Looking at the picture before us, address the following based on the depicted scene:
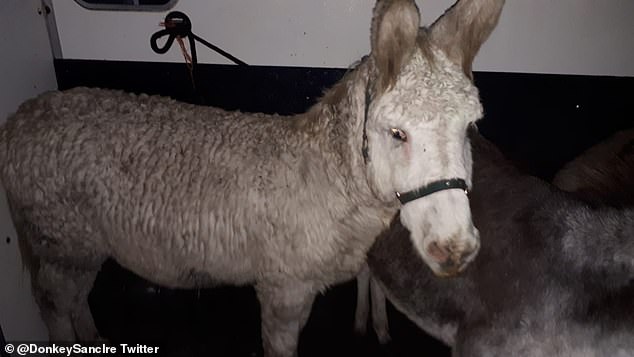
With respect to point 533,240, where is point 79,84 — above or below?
Result: above

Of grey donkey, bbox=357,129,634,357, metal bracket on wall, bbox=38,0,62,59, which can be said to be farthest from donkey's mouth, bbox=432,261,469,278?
metal bracket on wall, bbox=38,0,62,59

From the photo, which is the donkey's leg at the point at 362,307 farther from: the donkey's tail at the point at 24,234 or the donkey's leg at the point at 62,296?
the donkey's tail at the point at 24,234

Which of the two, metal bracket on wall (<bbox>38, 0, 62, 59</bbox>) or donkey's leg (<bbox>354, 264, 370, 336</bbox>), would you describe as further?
donkey's leg (<bbox>354, 264, 370, 336</bbox>)

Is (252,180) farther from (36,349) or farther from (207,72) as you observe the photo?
(36,349)

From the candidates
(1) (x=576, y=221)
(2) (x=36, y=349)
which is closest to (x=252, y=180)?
(1) (x=576, y=221)

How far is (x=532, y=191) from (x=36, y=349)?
7.17 feet

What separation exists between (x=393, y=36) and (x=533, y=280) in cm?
93

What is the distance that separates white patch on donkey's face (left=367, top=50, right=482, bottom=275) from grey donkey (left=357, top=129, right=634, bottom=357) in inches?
15.6

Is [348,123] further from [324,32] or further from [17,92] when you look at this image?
[17,92]

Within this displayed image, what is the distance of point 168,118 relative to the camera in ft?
6.60

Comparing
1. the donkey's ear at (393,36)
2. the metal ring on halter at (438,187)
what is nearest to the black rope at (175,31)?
the donkey's ear at (393,36)

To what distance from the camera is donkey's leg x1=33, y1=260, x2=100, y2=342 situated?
217 centimetres

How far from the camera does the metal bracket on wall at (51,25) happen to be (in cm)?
247

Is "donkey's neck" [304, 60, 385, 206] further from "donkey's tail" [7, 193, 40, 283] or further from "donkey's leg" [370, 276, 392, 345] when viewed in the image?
"donkey's tail" [7, 193, 40, 283]
